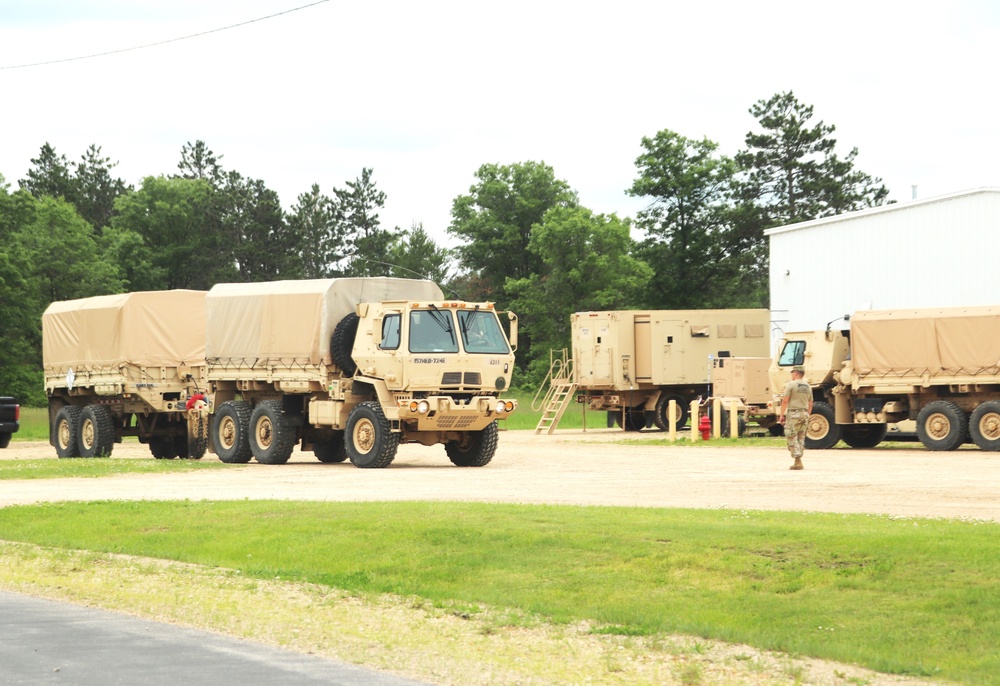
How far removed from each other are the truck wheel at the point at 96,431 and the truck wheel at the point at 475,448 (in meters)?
7.95

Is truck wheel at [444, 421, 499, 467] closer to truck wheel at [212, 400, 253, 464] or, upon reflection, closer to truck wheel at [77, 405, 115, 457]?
truck wheel at [212, 400, 253, 464]

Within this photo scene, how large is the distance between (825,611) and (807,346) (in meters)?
26.2

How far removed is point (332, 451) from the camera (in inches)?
1259

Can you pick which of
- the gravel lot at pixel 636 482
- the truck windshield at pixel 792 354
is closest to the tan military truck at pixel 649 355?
the truck windshield at pixel 792 354

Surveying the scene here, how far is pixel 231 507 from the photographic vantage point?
61.8ft

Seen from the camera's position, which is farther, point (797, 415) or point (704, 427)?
point (704, 427)

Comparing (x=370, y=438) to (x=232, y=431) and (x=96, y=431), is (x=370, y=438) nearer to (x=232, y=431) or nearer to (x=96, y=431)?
(x=232, y=431)

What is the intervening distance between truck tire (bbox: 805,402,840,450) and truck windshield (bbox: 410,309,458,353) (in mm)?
11295

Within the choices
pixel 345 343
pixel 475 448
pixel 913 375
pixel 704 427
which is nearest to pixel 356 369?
pixel 345 343

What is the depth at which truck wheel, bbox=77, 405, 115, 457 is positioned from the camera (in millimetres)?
33062

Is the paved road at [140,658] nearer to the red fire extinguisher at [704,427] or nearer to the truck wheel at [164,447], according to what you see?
the truck wheel at [164,447]

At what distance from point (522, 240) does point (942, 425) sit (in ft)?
203

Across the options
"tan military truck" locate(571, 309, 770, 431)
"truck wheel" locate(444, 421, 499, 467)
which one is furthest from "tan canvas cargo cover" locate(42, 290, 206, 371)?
"tan military truck" locate(571, 309, 770, 431)

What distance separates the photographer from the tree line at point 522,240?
7494 centimetres
